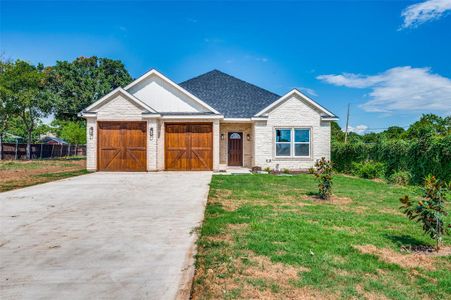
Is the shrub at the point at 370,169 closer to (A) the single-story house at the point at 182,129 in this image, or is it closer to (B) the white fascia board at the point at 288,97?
(A) the single-story house at the point at 182,129

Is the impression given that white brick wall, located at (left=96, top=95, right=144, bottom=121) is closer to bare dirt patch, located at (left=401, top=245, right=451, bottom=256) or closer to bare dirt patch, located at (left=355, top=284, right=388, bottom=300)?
bare dirt patch, located at (left=401, top=245, right=451, bottom=256)

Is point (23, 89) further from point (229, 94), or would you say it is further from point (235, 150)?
point (235, 150)

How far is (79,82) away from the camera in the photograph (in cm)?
2781

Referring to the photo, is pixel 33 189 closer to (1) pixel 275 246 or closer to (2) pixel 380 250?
(1) pixel 275 246

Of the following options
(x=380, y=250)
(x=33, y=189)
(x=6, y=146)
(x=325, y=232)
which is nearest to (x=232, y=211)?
(x=325, y=232)

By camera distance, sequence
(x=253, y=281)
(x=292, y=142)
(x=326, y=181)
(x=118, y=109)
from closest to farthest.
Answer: (x=253, y=281) < (x=326, y=181) < (x=118, y=109) < (x=292, y=142)

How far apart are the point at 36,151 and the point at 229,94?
2248 cm

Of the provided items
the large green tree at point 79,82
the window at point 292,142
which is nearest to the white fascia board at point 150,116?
the window at point 292,142

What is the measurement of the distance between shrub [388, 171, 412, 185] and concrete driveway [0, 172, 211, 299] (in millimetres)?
9759

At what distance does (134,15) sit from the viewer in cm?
1493

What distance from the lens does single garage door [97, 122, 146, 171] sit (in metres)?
15.5

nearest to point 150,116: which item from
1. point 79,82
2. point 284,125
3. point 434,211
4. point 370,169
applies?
point 284,125

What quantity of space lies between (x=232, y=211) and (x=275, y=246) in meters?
2.37

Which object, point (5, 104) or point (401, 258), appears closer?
point (401, 258)
